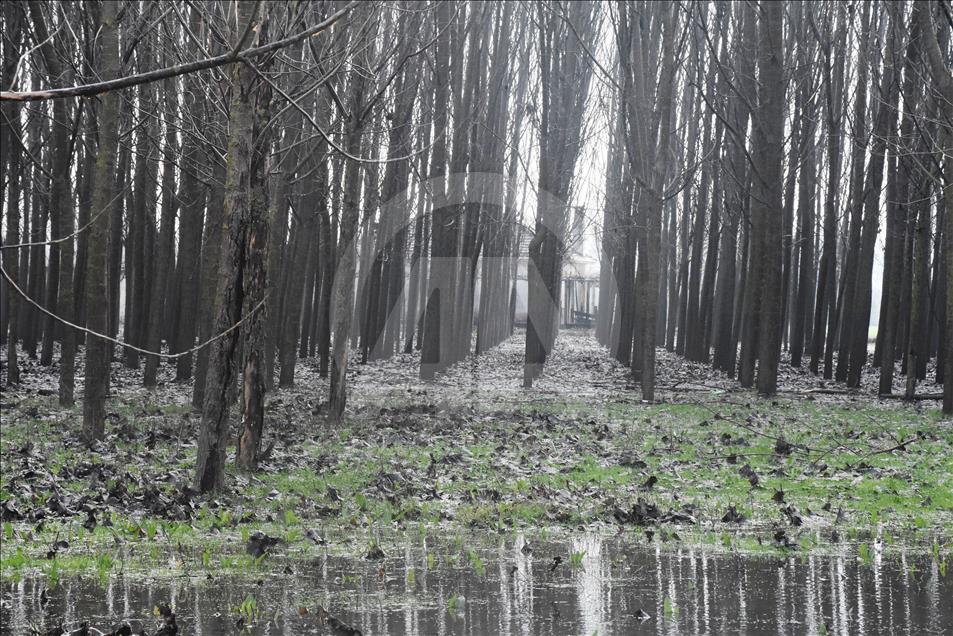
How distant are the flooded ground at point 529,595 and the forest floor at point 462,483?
0.96ft

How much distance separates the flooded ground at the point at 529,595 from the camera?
433cm

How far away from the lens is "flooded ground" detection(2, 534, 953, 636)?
4.33 metres

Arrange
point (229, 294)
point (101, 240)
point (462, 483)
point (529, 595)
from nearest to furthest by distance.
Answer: point (529, 595), point (229, 294), point (462, 483), point (101, 240)

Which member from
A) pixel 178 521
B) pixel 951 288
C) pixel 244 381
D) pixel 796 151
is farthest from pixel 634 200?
pixel 178 521

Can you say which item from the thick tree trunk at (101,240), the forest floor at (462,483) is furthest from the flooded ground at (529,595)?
the thick tree trunk at (101,240)

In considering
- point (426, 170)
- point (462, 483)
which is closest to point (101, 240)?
point (462, 483)

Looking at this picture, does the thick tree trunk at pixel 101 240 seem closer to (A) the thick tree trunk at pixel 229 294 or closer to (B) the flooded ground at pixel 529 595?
(A) the thick tree trunk at pixel 229 294

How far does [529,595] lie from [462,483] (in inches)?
137

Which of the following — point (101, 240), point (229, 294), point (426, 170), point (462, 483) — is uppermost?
point (426, 170)

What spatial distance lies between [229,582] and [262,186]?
13.8ft

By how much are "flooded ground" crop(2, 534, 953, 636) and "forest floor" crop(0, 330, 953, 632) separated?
0.96 ft

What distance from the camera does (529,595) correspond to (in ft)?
16.1

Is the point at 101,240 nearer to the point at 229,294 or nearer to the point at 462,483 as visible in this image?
the point at 229,294

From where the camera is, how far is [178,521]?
6.56 meters
